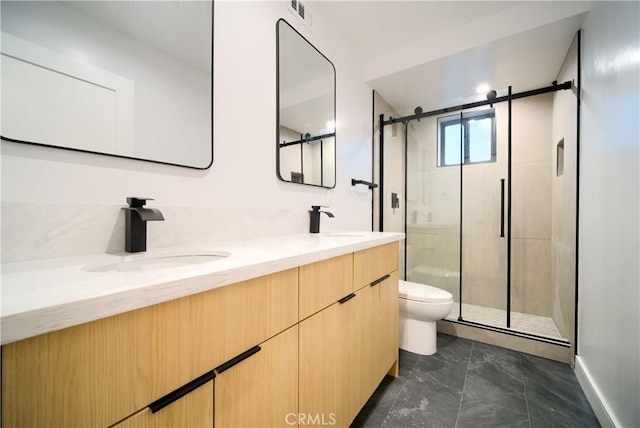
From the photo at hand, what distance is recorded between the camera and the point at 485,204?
2.59m

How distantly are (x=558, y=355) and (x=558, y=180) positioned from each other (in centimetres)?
139

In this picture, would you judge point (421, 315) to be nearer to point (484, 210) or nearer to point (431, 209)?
point (431, 209)

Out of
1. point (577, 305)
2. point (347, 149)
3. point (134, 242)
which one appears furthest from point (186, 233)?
point (577, 305)

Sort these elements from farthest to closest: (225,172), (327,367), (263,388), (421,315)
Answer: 1. (421,315)
2. (225,172)
3. (327,367)
4. (263,388)

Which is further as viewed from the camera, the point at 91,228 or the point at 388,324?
the point at 388,324

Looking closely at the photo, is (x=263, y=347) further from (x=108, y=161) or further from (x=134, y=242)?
(x=108, y=161)

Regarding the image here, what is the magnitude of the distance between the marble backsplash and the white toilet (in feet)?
4.34

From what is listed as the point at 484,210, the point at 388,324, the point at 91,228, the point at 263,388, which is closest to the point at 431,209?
the point at 484,210

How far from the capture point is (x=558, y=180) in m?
2.13

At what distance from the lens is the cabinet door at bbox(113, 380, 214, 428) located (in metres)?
0.43

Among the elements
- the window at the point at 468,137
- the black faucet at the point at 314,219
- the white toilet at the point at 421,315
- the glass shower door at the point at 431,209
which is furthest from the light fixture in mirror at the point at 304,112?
the window at the point at 468,137

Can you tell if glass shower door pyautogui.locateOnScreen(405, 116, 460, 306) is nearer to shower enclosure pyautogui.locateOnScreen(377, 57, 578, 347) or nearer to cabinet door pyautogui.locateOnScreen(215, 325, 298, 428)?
shower enclosure pyautogui.locateOnScreen(377, 57, 578, 347)

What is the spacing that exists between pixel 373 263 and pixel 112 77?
124 cm

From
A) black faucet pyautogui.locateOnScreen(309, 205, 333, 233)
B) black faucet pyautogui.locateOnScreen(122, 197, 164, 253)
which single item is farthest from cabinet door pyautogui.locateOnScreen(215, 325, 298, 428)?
black faucet pyautogui.locateOnScreen(309, 205, 333, 233)
